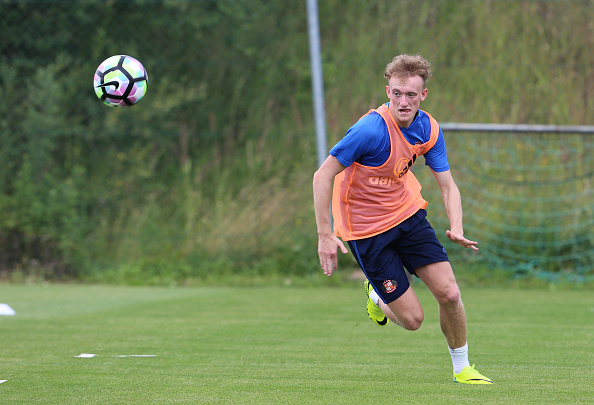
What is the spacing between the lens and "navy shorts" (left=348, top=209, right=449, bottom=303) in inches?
204

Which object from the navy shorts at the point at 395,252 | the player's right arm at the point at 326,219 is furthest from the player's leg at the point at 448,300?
the player's right arm at the point at 326,219

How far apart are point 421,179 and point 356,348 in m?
5.79

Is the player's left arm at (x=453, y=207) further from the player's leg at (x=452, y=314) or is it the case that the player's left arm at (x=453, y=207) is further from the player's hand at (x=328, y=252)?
the player's hand at (x=328, y=252)

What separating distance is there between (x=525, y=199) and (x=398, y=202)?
269 inches

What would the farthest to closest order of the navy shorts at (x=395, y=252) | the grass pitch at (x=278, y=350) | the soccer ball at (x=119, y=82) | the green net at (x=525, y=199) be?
the green net at (x=525, y=199) < the soccer ball at (x=119, y=82) < the navy shorts at (x=395, y=252) < the grass pitch at (x=278, y=350)

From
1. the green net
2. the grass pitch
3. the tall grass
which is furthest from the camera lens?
the tall grass

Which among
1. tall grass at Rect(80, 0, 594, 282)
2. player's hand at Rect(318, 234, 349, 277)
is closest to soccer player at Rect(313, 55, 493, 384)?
player's hand at Rect(318, 234, 349, 277)

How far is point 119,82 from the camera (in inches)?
253

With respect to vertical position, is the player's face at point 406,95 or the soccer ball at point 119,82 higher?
the soccer ball at point 119,82

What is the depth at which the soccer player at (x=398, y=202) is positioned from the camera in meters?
4.93

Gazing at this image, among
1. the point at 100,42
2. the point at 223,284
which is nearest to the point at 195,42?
the point at 100,42

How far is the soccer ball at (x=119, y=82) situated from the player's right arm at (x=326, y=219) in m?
2.29

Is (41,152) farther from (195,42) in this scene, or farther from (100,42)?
(195,42)

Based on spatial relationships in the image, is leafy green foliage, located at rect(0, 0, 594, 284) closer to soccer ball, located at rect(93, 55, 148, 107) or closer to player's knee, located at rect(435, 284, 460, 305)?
soccer ball, located at rect(93, 55, 148, 107)
